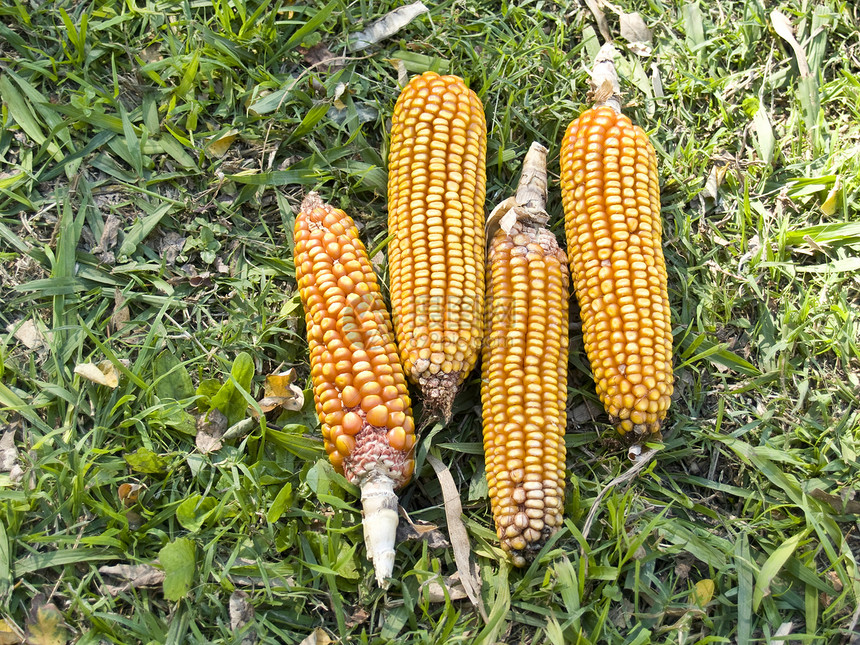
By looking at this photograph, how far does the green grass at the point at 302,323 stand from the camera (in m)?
3.11

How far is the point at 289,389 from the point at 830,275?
10.1 feet

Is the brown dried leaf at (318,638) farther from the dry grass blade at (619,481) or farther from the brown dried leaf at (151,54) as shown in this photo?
the brown dried leaf at (151,54)

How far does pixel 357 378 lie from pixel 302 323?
2.23ft

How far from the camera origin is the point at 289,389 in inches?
134

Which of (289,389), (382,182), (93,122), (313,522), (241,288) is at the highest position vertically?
(93,122)

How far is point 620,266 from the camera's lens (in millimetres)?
3168

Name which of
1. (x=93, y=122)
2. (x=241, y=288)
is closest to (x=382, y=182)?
(x=241, y=288)

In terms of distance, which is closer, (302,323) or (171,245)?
(302,323)

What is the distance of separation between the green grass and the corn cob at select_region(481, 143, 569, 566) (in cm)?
26

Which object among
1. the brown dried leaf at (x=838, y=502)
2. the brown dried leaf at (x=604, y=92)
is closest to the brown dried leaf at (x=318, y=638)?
the brown dried leaf at (x=838, y=502)

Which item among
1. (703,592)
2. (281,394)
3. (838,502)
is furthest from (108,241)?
(838,502)

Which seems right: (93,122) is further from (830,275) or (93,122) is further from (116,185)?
(830,275)

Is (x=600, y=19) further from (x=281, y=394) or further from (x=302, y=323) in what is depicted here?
(x=281, y=394)

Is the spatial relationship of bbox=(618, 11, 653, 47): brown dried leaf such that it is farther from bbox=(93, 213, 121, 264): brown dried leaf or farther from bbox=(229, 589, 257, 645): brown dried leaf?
bbox=(229, 589, 257, 645): brown dried leaf
